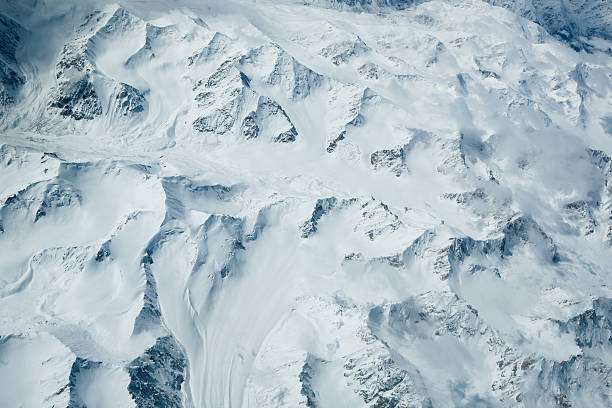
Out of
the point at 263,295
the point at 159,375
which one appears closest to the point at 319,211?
the point at 263,295

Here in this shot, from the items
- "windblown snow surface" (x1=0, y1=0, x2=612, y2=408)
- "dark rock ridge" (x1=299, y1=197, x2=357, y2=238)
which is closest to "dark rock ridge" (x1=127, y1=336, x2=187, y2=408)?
"windblown snow surface" (x1=0, y1=0, x2=612, y2=408)

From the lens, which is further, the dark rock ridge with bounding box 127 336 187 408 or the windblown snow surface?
the windblown snow surface

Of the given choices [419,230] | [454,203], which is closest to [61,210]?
[419,230]

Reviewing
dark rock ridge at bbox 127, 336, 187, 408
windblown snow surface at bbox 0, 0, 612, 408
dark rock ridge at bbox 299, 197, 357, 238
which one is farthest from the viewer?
dark rock ridge at bbox 299, 197, 357, 238

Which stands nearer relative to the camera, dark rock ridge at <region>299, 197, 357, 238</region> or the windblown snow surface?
the windblown snow surface

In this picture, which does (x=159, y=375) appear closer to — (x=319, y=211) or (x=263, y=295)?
(x=263, y=295)

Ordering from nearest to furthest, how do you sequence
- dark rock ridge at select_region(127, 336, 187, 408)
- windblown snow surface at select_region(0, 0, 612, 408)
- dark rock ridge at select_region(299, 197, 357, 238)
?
1. dark rock ridge at select_region(127, 336, 187, 408)
2. windblown snow surface at select_region(0, 0, 612, 408)
3. dark rock ridge at select_region(299, 197, 357, 238)

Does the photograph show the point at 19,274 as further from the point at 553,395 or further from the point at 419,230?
the point at 553,395

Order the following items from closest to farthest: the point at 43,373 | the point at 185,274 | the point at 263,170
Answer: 1. the point at 43,373
2. the point at 185,274
3. the point at 263,170

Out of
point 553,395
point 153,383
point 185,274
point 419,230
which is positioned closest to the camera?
point 153,383

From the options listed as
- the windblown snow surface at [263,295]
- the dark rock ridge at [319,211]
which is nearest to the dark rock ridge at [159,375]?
the windblown snow surface at [263,295]

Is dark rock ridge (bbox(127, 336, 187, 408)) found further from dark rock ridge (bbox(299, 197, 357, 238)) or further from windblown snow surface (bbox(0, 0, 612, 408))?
dark rock ridge (bbox(299, 197, 357, 238))
